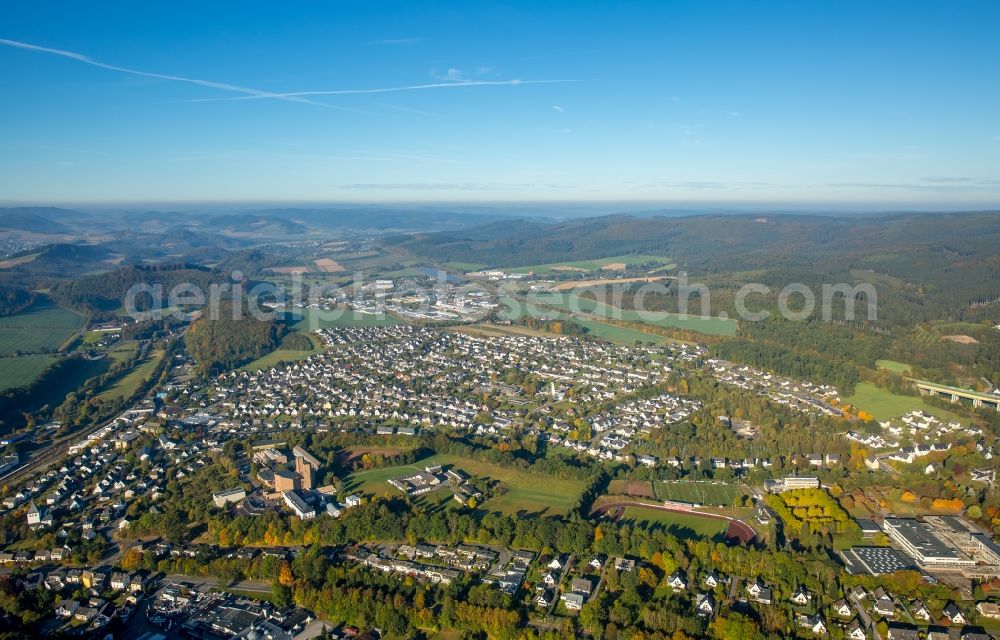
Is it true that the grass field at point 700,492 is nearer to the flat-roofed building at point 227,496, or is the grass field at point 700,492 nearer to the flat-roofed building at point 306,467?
the flat-roofed building at point 306,467

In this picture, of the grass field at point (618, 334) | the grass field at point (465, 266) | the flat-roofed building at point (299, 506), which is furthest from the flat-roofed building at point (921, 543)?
the grass field at point (465, 266)

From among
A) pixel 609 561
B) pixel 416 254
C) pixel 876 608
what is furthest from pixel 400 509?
pixel 416 254

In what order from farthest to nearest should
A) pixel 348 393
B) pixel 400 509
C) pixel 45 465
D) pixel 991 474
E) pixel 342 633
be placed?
1. pixel 348 393
2. pixel 45 465
3. pixel 991 474
4. pixel 400 509
5. pixel 342 633

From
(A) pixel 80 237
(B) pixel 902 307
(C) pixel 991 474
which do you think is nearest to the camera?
(C) pixel 991 474

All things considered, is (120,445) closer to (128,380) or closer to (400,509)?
(128,380)

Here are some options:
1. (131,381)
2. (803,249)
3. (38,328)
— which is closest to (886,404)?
(131,381)

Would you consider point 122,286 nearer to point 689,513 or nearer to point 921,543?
point 689,513

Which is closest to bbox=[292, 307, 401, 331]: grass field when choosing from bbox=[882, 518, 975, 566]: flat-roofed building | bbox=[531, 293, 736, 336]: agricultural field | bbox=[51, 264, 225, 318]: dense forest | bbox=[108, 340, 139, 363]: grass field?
bbox=[108, 340, 139, 363]: grass field
